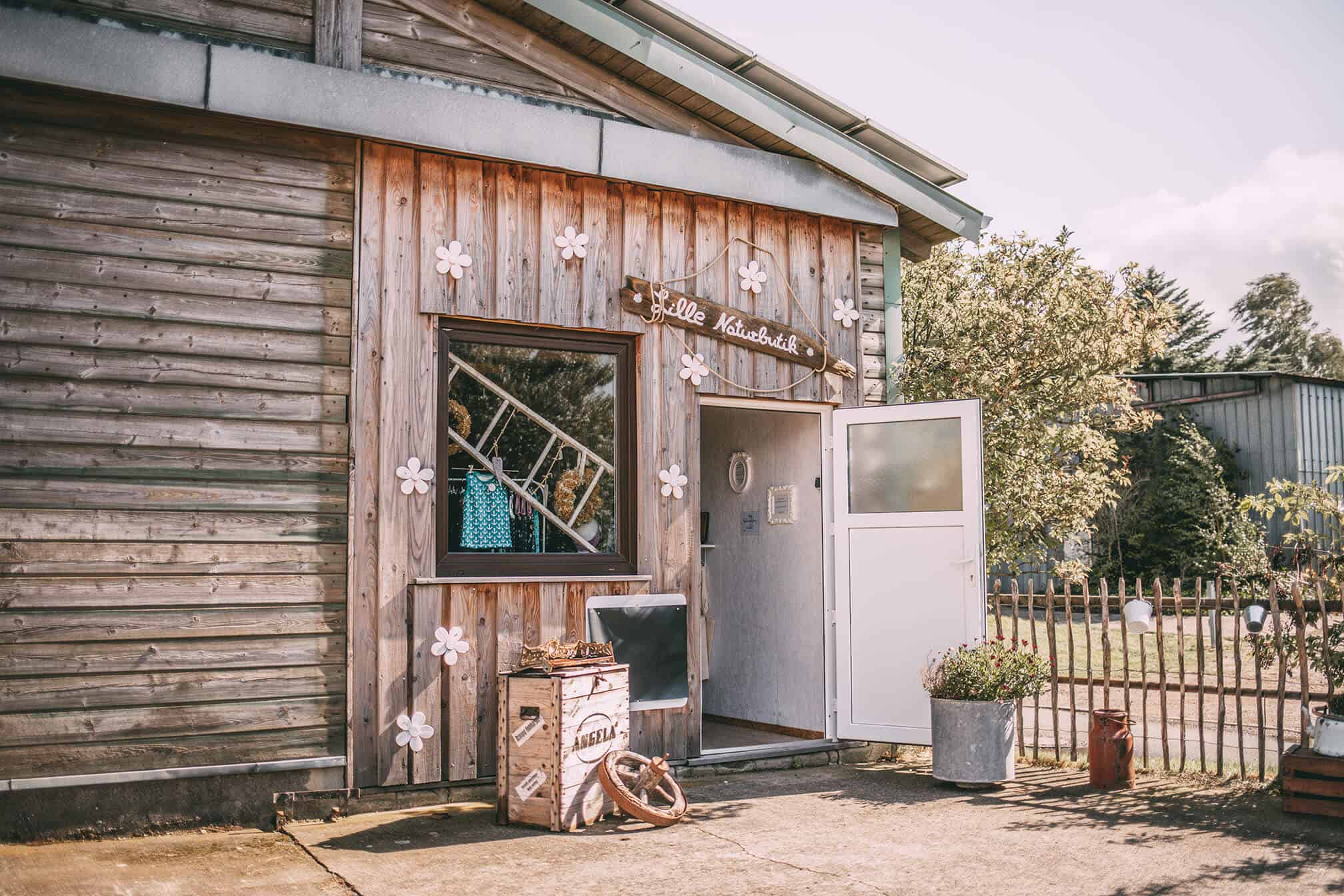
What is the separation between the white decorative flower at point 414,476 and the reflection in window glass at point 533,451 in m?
0.17

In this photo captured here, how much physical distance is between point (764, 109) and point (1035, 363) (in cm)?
429

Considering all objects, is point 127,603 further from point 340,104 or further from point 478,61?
point 478,61

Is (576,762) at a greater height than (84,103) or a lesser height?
lesser

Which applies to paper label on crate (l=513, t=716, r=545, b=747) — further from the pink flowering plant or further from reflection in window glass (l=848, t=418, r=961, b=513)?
reflection in window glass (l=848, t=418, r=961, b=513)

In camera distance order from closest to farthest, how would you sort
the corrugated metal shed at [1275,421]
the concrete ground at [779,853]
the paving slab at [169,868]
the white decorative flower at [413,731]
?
the paving slab at [169,868], the concrete ground at [779,853], the white decorative flower at [413,731], the corrugated metal shed at [1275,421]

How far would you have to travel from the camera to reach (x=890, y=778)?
6.76 metres

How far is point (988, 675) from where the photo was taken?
6305 mm

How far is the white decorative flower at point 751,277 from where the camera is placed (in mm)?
7062

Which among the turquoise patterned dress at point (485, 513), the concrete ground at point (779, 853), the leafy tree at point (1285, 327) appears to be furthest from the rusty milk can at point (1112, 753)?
the leafy tree at point (1285, 327)

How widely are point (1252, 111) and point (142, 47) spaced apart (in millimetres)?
16001

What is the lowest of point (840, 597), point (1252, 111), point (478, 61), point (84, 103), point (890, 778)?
point (890, 778)

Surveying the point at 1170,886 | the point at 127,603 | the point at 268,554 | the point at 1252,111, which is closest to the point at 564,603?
the point at 268,554

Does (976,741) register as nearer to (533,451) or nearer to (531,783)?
(531,783)

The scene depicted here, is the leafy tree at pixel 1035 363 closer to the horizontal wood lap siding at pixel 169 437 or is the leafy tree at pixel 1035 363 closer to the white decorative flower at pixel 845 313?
the white decorative flower at pixel 845 313
